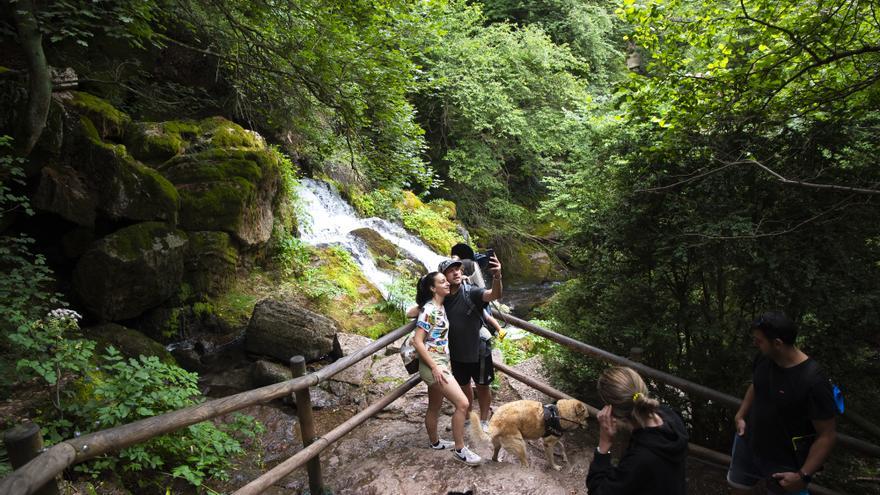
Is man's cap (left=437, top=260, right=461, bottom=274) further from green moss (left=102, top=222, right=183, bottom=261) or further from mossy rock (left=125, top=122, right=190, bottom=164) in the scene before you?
mossy rock (left=125, top=122, right=190, bottom=164)

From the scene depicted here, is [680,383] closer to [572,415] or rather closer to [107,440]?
[572,415]

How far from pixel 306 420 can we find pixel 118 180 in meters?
5.10

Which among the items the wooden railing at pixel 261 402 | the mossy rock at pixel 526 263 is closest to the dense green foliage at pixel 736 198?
the wooden railing at pixel 261 402

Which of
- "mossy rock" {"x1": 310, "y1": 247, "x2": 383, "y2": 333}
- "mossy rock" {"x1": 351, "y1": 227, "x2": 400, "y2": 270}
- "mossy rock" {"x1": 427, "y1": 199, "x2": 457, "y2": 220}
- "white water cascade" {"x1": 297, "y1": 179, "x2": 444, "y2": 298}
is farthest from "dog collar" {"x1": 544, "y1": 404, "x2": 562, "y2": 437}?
"mossy rock" {"x1": 427, "y1": 199, "x2": 457, "y2": 220}

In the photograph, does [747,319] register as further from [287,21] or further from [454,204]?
[454,204]

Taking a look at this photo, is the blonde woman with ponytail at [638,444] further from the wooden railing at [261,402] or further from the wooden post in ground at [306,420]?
the wooden post in ground at [306,420]

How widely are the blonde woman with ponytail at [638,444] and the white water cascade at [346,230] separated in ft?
25.8

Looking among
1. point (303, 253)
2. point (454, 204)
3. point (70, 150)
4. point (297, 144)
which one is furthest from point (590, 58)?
point (70, 150)

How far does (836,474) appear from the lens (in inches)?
139

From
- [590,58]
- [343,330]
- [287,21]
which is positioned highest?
[590,58]

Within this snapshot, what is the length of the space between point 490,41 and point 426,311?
14.8 metres

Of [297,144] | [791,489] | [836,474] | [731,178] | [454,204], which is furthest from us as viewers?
[454,204]

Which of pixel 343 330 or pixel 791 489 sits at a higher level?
pixel 791 489

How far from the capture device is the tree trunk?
14.6 ft
